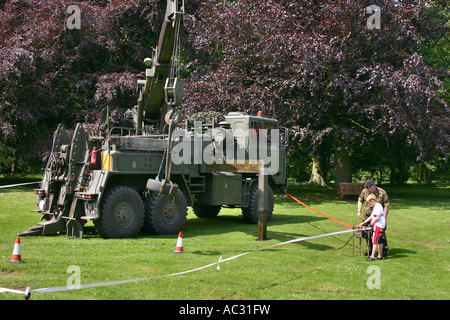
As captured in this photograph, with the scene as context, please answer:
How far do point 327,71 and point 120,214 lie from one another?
51.5 ft

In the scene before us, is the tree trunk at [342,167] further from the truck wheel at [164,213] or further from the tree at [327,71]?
the truck wheel at [164,213]

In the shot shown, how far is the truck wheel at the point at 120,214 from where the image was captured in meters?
12.4

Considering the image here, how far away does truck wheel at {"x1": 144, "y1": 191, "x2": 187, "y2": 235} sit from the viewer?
13.3m

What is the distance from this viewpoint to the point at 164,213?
1361 cm

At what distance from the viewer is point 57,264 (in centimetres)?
925

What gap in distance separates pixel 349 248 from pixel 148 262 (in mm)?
5025

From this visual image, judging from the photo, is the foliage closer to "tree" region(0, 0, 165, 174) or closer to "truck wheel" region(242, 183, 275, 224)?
"tree" region(0, 0, 165, 174)

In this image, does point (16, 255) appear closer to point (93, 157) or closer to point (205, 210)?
point (93, 157)

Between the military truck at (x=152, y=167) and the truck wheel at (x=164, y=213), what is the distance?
0.08ft

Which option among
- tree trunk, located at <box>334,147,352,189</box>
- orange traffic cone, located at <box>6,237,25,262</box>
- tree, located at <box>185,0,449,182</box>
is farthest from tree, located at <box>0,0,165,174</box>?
orange traffic cone, located at <box>6,237,25,262</box>

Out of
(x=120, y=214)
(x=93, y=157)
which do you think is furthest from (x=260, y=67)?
(x=120, y=214)

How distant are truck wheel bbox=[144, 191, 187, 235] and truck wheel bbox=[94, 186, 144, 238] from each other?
339 millimetres

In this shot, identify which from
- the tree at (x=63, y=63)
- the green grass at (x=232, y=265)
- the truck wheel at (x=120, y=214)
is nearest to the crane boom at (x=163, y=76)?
the truck wheel at (x=120, y=214)
